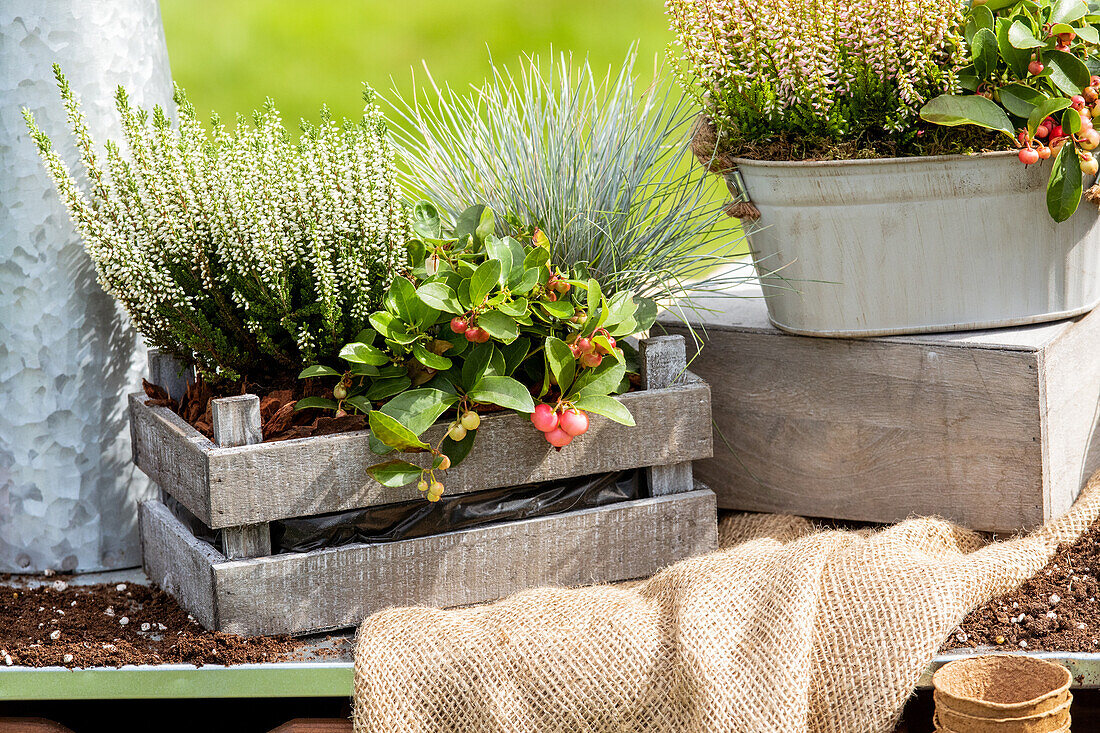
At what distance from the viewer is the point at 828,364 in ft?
4.53

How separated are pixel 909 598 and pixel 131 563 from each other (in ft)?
3.01

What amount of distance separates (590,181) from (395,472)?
44 cm

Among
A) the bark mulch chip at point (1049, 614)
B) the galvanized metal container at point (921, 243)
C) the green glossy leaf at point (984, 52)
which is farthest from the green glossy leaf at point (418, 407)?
the green glossy leaf at point (984, 52)

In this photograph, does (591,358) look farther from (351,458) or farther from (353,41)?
(353,41)

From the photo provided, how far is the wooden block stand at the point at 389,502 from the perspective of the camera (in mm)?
1109

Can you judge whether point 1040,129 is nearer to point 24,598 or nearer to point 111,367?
point 111,367

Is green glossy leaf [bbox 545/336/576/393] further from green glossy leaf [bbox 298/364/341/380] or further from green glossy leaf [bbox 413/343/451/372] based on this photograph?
green glossy leaf [bbox 298/364/341/380]

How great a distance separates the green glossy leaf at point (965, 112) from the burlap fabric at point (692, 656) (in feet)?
1.51

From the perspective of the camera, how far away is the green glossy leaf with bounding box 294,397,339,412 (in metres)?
1.16

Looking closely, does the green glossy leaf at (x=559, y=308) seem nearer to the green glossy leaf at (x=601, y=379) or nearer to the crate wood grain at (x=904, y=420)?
the green glossy leaf at (x=601, y=379)

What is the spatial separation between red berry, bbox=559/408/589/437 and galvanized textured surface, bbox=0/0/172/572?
59 centimetres

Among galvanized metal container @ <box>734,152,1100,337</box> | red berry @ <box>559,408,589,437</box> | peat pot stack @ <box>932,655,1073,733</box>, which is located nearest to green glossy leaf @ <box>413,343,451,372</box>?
red berry @ <box>559,408,589,437</box>

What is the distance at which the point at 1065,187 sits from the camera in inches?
48.0

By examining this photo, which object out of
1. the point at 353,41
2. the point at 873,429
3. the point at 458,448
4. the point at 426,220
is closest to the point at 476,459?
the point at 458,448
